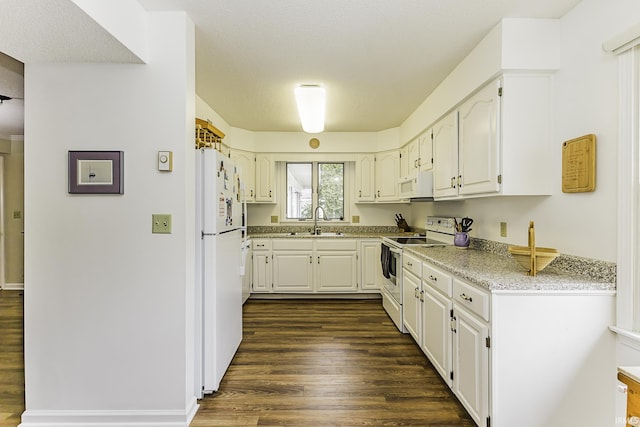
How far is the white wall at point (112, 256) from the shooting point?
1.87 m

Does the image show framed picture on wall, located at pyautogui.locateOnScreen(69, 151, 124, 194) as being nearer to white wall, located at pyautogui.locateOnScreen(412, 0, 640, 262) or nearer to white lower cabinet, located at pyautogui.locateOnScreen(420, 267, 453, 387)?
white lower cabinet, located at pyautogui.locateOnScreen(420, 267, 453, 387)

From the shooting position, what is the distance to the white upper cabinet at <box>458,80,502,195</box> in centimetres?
207

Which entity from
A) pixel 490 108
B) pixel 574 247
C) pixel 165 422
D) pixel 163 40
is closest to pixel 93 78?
pixel 163 40

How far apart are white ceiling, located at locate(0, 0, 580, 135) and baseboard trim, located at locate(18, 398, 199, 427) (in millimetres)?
2033

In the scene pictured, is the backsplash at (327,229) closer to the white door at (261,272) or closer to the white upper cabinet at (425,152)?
the white door at (261,272)

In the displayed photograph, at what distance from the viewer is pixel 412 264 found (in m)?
2.85

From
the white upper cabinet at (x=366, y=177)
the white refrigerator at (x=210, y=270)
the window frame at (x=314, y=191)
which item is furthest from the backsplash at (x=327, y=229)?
the white refrigerator at (x=210, y=270)

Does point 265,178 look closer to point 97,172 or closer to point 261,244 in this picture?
point 261,244

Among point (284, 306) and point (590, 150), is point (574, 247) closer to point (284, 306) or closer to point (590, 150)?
point (590, 150)

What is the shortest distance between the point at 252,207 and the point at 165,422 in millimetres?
3360

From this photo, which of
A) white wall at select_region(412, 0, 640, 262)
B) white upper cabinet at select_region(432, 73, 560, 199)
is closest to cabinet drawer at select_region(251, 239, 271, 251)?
white upper cabinet at select_region(432, 73, 560, 199)

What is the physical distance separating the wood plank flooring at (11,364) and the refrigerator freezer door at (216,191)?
5.23ft

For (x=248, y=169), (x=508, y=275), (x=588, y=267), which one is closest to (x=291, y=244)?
(x=248, y=169)

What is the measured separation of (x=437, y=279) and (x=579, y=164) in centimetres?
106
